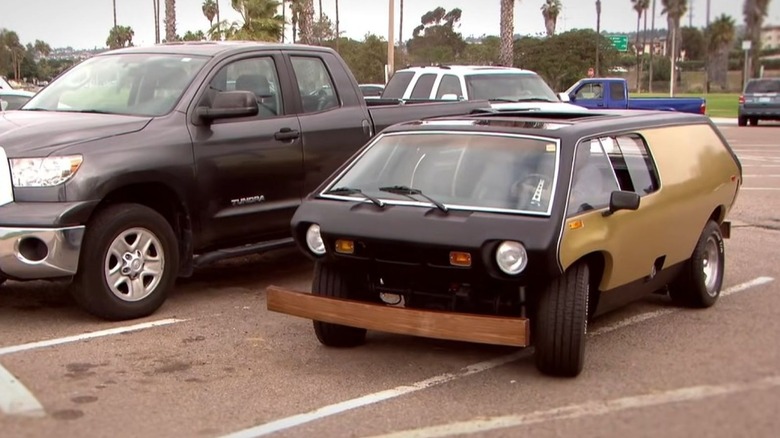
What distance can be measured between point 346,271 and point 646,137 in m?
2.33

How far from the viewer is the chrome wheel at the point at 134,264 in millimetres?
6586

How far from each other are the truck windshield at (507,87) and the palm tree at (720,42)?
8606 centimetres

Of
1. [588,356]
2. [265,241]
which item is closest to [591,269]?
[588,356]

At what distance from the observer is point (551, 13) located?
93.4 m

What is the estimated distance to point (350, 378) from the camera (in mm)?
5516

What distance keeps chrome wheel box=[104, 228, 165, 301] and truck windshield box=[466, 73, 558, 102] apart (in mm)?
8708

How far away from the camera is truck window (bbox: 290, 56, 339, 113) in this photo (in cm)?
821

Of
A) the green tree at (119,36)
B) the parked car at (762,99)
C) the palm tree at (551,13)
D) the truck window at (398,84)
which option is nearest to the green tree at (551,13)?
the palm tree at (551,13)

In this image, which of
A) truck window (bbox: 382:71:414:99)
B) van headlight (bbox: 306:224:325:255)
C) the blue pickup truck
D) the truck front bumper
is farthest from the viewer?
the blue pickup truck

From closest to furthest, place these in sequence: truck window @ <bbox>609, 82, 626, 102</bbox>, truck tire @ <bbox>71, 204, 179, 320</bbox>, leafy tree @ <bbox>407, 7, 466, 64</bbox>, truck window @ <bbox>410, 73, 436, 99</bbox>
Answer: truck tire @ <bbox>71, 204, 179, 320</bbox> < truck window @ <bbox>410, 73, 436, 99</bbox> < truck window @ <bbox>609, 82, 626, 102</bbox> < leafy tree @ <bbox>407, 7, 466, 64</bbox>

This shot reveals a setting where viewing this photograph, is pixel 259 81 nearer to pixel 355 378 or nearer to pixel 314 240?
pixel 314 240

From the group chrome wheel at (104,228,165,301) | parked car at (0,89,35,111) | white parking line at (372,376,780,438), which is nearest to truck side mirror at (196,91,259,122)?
chrome wheel at (104,228,165,301)

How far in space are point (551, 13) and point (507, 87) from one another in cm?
8126

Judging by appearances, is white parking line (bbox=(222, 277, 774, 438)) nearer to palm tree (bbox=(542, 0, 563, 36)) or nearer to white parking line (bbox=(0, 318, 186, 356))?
white parking line (bbox=(0, 318, 186, 356))
